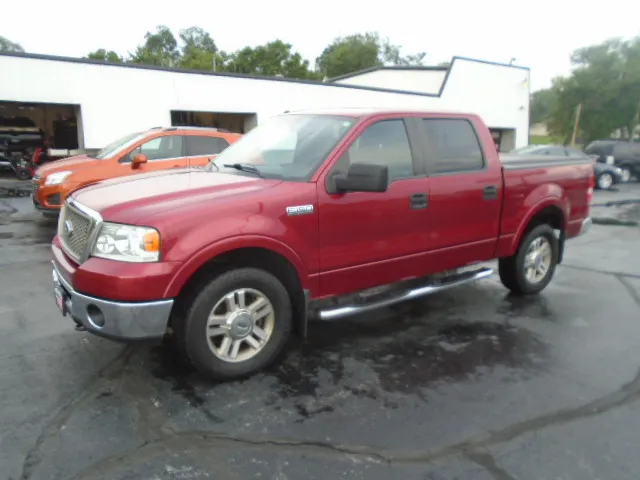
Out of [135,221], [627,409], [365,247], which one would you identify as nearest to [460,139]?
[365,247]

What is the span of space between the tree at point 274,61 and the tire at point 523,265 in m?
50.9

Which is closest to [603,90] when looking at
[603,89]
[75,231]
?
[603,89]

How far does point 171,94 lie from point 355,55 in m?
59.5

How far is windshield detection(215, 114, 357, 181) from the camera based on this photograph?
3.91 metres

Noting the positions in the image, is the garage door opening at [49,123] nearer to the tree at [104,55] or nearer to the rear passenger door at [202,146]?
the rear passenger door at [202,146]

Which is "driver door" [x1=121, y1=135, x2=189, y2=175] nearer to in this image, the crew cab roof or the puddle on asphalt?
the crew cab roof

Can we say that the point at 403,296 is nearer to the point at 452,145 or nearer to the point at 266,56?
the point at 452,145

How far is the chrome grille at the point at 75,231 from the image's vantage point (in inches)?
133

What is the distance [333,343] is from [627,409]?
2.09 m

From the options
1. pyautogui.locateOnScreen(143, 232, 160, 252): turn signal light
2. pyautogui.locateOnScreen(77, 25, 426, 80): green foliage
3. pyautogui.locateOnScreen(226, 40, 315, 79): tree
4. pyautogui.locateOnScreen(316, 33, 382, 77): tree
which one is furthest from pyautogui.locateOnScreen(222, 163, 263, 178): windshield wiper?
pyautogui.locateOnScreen(316, 33, 382, 77): tree

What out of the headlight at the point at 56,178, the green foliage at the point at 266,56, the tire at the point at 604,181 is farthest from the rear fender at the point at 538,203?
the green foliage at the point at 266,56

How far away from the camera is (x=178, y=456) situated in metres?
2.75

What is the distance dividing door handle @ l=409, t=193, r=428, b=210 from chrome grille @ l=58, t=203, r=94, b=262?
2382mm

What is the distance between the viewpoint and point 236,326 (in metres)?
3.47
